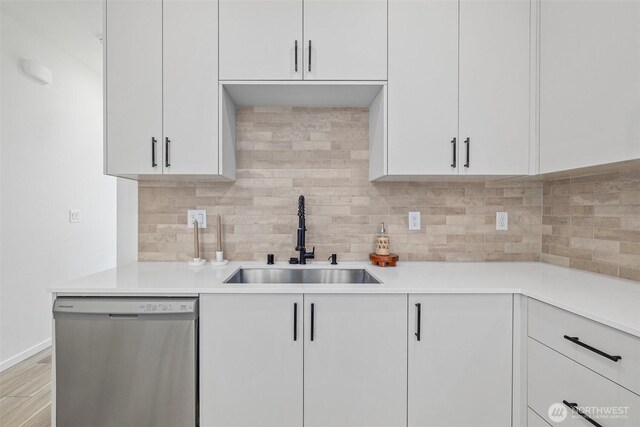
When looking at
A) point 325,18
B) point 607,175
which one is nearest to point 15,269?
point 325,18

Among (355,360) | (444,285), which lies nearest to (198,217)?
(355,360)

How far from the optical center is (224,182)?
2.06 metres

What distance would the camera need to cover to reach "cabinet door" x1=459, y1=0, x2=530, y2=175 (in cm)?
171

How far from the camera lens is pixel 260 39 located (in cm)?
170

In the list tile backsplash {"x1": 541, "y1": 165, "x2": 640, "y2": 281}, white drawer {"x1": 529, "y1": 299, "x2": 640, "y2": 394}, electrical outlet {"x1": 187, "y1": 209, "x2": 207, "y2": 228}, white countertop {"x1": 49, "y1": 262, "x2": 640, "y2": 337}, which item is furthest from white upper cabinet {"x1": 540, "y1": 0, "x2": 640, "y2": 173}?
electrical outlet {"x1": 187, "y1": 209, "x2": 207, "y2": 228}

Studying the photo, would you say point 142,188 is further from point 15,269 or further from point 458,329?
point 458,329

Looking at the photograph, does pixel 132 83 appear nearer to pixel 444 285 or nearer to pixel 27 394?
pixel 444 285

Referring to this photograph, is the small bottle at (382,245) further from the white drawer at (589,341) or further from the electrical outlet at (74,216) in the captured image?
the electrical outlet at (74,216)

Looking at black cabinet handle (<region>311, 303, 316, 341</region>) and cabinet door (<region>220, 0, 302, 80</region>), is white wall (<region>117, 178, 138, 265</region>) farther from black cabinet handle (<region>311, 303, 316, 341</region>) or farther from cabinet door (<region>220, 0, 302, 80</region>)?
black cabinet handle (<region>311, 303, 316, 341</region>)

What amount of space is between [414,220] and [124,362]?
5.69 ft

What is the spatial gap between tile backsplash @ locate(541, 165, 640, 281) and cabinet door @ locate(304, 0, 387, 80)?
4.22ft

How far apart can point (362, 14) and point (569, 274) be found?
1776 millimetres

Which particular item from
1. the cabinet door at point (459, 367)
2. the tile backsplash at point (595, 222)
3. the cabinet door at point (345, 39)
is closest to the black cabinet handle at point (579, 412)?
the cabinet door at point (459, 367)

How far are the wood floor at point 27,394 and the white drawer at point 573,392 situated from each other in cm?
261
